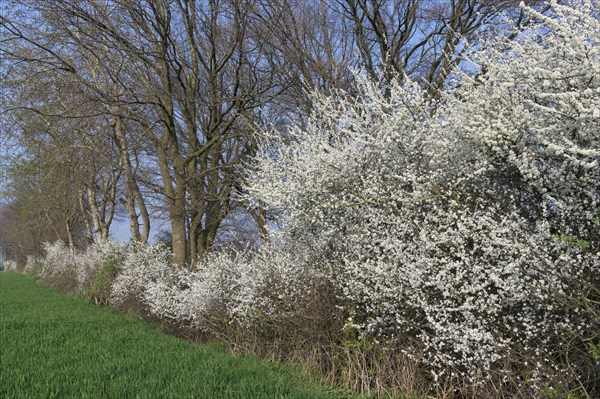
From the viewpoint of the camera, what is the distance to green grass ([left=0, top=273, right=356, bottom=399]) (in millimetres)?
4508

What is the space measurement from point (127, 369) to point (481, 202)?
13.3 feet

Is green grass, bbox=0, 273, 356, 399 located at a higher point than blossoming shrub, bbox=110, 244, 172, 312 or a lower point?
lower

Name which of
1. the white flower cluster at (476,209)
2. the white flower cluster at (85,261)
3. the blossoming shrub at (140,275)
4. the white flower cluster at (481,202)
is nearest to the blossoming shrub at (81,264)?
the white flower cluster at (85,261)

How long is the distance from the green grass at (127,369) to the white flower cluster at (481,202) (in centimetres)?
115

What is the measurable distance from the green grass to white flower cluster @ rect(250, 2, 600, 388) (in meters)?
1.15

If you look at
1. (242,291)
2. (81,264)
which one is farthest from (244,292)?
(81,264)

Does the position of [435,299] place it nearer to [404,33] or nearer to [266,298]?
[266,298]

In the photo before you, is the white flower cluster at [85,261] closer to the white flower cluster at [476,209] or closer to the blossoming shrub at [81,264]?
the blossoming shrub at [81,264]

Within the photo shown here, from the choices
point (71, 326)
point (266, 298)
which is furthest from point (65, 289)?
point (266, 298)

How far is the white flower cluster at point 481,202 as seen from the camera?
137 inches

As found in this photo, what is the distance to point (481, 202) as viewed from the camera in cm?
419

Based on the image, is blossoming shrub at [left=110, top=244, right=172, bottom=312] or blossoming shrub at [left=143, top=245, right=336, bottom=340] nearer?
blossoming shrub at [left=143, top=245, right=336, bottom=340]

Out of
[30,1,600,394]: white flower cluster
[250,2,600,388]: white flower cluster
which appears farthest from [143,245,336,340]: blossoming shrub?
[250,2,600,388]: white flower cluster

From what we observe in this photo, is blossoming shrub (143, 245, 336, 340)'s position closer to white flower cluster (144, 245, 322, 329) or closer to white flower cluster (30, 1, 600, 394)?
white flower cluster (144, 245, 322, 329)
